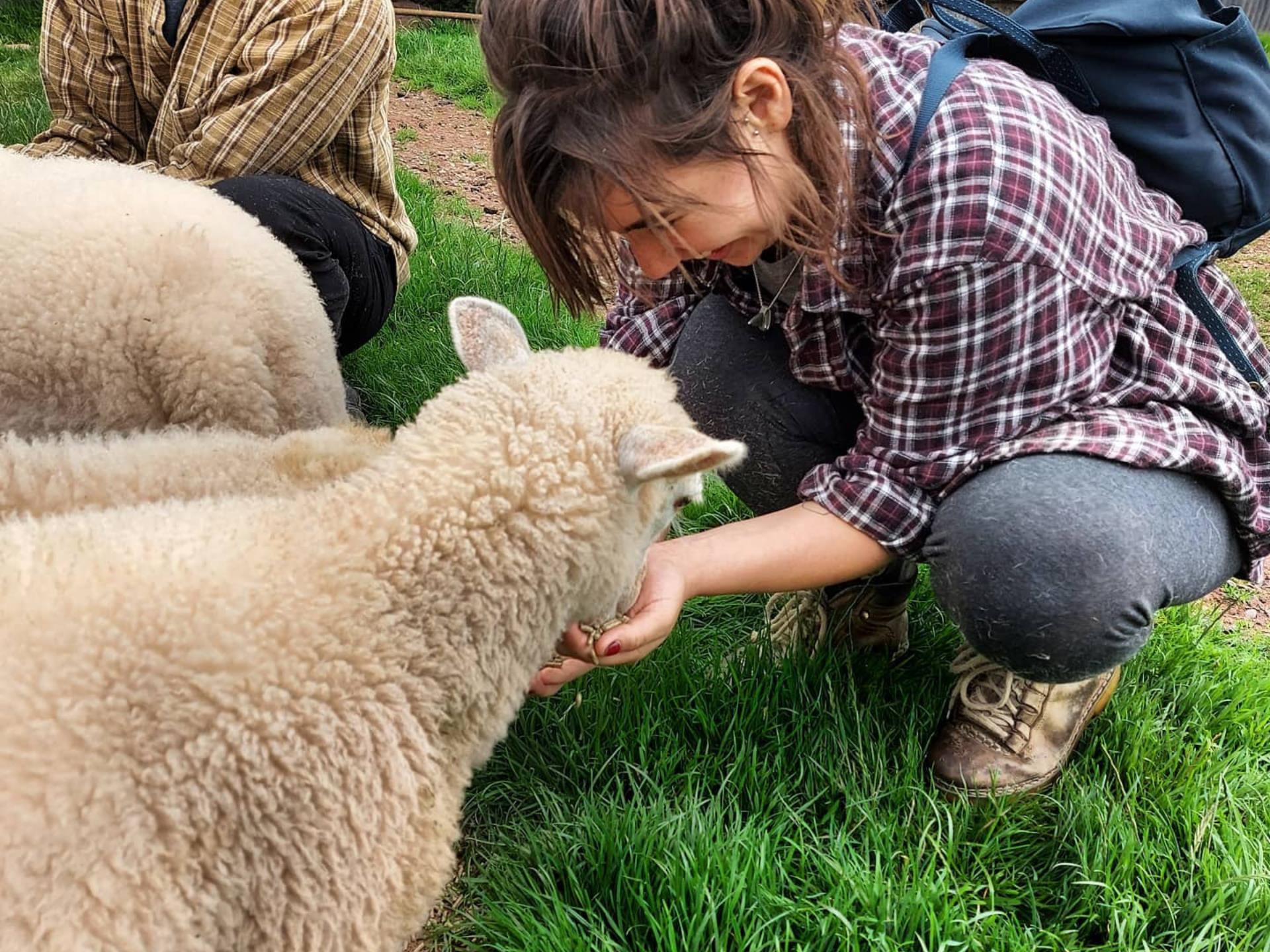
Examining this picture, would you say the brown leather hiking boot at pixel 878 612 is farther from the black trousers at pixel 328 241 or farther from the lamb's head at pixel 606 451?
the black trousers at pixel 328 241

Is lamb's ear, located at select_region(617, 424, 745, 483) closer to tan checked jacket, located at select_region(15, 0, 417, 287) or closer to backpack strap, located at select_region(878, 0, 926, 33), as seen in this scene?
backpack strap, located at select_region(878, 0, 926, 33)

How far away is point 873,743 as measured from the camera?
2.08 metres

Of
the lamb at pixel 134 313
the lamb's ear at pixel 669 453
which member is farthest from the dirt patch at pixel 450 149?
the lamb's ear at pixel 669 453

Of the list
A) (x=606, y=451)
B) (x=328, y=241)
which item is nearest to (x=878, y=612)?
(x=606, y=451)

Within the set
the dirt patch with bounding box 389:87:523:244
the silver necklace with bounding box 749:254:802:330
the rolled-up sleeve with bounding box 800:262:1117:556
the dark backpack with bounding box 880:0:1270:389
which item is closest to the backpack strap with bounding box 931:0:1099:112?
the dark backpack with bounding box 880:0:1270:389

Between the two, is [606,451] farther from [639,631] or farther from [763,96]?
[763,96]

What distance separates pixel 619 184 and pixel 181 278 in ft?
4.58

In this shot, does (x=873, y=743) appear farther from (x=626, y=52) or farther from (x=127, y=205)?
(x=127, y=205)

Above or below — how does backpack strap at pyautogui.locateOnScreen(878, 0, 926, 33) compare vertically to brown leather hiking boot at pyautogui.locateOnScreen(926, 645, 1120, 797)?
above

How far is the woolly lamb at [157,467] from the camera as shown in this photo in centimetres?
179

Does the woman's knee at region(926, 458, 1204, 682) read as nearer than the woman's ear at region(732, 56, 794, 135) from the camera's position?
No

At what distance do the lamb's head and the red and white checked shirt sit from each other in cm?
42

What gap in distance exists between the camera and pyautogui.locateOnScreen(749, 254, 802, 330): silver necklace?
2.12 m

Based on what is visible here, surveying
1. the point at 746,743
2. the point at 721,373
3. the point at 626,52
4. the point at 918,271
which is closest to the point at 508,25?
the point at 626,52
